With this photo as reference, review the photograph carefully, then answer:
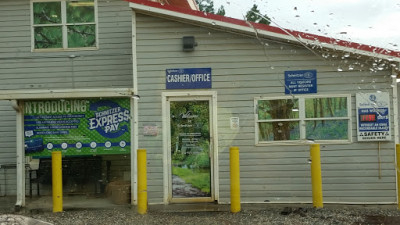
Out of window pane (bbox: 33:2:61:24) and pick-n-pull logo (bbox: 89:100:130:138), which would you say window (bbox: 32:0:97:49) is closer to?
window pane (bbox: 33:2:61:24)

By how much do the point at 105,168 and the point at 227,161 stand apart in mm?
2657

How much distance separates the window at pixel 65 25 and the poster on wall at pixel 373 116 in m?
6.89

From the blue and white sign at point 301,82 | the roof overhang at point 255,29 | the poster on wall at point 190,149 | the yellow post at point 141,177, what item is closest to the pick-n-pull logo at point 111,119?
the poster on wall at point 190,149

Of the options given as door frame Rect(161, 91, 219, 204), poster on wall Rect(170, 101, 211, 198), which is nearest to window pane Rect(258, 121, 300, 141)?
door frame Rect(161, 91, 219, 204)

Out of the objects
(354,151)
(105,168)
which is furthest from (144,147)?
(354,151)

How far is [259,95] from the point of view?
29.5 feet

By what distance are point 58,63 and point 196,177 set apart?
525cm

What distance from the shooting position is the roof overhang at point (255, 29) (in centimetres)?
847

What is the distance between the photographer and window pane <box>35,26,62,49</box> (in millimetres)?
11766

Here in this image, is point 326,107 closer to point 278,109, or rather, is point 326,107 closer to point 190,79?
point 278,109

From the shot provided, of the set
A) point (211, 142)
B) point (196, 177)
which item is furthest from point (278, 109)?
point (196, 177)

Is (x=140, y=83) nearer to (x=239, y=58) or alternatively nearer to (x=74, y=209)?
(x=239, y=58)

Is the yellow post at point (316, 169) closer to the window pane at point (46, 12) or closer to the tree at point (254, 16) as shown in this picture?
the tree at point (254, 16)

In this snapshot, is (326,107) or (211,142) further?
(211,142)
